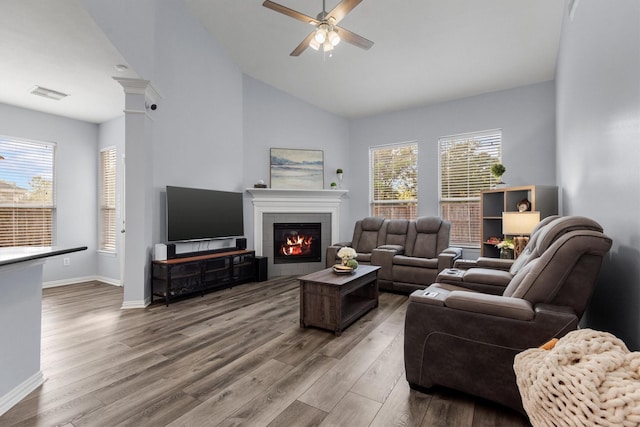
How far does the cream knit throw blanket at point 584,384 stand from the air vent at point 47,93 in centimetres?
554

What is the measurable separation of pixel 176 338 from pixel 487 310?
2.57 meters

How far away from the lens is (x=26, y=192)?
4727 mm

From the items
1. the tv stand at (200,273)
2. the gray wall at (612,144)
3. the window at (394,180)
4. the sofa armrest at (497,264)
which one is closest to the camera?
the gray wall at (612,144)

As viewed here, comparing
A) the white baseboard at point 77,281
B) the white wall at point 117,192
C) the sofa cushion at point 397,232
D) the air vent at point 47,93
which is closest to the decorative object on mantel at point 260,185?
the white wall at point 117,192

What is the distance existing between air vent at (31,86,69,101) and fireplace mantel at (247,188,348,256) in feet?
9.22

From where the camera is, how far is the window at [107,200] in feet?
17.4

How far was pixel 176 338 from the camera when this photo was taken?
2836 mm

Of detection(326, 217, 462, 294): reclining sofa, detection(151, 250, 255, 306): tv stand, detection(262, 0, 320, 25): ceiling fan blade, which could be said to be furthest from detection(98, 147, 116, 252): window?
detection(262, 0, 320, 25): ceiling fan blade

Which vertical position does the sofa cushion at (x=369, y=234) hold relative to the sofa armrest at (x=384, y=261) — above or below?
above

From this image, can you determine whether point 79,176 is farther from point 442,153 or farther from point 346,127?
point 442,153

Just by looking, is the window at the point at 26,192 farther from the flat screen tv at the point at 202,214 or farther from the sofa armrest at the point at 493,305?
the sofa armrest at the point at 493,305

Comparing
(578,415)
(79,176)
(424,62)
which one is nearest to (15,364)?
(578,415)

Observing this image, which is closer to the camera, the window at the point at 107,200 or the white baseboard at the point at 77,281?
the white baseboard at the point at 77,281

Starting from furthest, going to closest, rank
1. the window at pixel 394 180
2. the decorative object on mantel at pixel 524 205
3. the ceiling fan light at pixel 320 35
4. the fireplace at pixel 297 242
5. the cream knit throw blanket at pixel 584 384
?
the window at pixel 394 180 → the fireplace at pixel 297 242 → the decorative object on mantel at pixel 524 205 → the ceiling fan light at pixel 320 35 → the cream knit throw blanket at pixel 584 384
